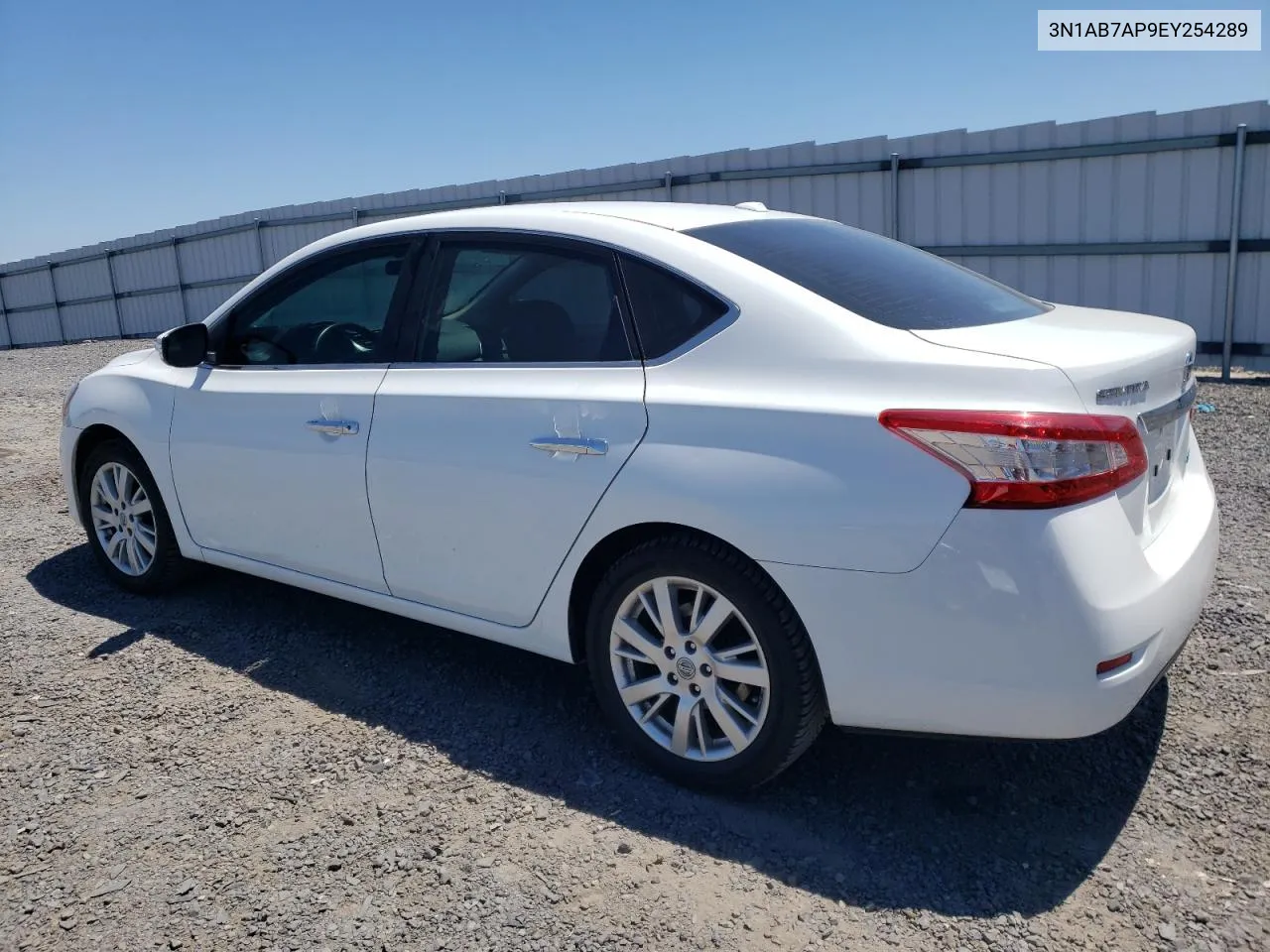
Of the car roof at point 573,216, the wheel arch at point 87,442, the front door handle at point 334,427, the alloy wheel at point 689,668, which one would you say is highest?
the car roof at point 573,216

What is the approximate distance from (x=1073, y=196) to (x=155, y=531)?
28.5 ft

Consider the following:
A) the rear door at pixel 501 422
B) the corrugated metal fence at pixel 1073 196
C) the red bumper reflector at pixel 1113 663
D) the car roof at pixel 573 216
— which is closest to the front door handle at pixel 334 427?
the rear door at pixel 501 422

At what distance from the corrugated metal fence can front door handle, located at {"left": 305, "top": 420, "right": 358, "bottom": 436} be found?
8301mm

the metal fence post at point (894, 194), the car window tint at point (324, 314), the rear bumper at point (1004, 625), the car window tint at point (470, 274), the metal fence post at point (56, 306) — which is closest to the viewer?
the rear bumper at point (1004, 625)

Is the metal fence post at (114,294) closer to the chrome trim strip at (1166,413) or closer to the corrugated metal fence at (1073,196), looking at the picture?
the corrugated metal fence at (1073,196)

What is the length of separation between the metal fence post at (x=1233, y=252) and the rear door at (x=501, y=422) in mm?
8112

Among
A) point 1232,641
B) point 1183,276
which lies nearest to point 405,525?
point 1232,641

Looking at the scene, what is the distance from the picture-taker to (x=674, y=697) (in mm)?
3082

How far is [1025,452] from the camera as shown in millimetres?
2439

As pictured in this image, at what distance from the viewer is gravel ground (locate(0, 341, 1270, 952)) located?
2521 mm

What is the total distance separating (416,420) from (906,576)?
1691 millimetres

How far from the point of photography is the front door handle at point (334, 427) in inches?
143

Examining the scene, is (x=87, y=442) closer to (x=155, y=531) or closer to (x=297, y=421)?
(x=155, y=531)

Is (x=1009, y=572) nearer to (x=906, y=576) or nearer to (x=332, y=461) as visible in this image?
(x=906, y=576)
